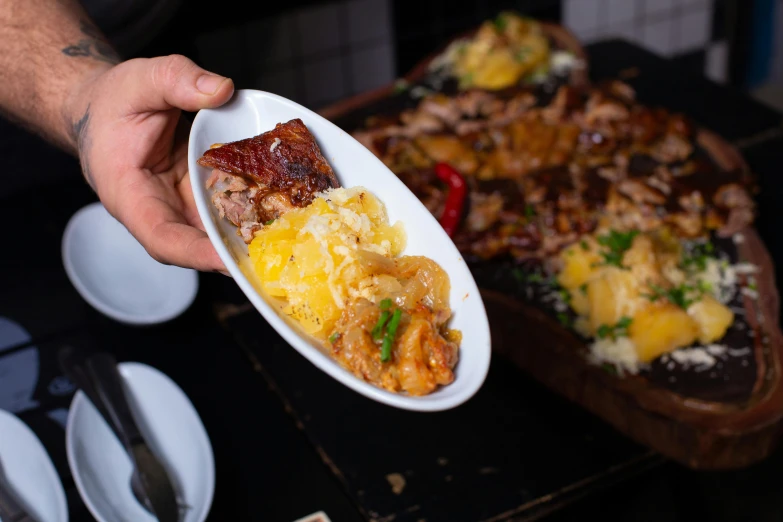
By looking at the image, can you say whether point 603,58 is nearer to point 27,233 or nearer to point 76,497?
point 27,233

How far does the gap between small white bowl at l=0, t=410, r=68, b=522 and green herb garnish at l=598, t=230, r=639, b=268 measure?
1.84m

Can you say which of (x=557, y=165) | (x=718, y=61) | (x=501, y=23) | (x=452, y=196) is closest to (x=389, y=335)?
(x=452, y=196)

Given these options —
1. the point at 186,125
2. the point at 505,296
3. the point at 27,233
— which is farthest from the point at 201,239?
the point at 27,233

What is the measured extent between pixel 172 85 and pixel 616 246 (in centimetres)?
163

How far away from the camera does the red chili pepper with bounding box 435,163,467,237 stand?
2.82 metres

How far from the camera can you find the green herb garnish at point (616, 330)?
7.90 feet

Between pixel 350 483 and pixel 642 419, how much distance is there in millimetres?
893

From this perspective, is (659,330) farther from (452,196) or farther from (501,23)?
(501,23)

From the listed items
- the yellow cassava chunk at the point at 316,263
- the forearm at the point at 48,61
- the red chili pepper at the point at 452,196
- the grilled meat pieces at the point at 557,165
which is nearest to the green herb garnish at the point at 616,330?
the grilled meat pieces at the point at 557,165

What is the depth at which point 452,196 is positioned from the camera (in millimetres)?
2902

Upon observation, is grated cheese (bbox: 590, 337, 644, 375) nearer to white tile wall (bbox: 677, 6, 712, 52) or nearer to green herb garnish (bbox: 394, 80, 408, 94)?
green herb garnish (bbox: 394, 80, 408, 94)

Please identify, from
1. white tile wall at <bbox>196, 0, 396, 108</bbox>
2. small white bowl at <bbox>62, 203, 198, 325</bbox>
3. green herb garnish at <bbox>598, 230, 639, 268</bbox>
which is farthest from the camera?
white tile wall at <bbox>196, 0, 396, 108</bbox>

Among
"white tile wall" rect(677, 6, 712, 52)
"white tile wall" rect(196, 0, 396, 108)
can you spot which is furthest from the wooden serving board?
"white tile wall" rect(677, 6, 712, 52)

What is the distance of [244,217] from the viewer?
1.58 metres
